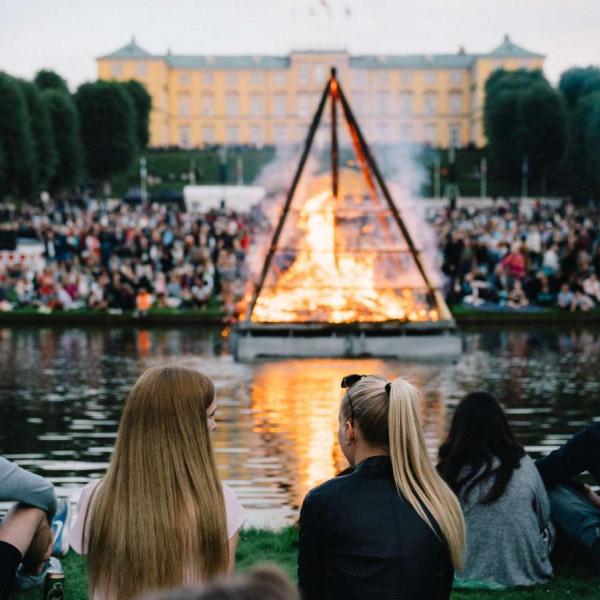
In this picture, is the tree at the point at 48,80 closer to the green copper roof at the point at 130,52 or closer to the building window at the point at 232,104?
the green copper roof at the point at 130,52

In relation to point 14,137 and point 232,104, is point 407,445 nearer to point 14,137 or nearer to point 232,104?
point 14,137

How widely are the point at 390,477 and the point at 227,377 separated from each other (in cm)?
1406

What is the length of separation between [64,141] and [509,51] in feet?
267

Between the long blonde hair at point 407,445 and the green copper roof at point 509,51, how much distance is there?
157 metres

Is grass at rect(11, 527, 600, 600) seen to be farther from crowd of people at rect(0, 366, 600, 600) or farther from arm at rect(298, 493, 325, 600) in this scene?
crowd of people at rect(0, 366, 600, 600)

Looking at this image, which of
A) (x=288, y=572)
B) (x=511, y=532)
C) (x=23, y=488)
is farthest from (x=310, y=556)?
(x=288, y=572)

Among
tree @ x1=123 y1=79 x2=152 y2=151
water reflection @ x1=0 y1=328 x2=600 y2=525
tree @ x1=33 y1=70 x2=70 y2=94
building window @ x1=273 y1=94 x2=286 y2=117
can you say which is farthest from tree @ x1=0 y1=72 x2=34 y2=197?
building window @ x1=273 y1=94 x2=286 y2=117

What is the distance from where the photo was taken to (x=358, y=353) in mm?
20578

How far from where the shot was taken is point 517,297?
28797 millimetres

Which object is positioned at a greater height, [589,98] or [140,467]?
[589,98]

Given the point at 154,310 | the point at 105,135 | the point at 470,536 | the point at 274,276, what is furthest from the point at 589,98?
the point at 470,536

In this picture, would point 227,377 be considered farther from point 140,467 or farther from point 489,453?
point 140,467

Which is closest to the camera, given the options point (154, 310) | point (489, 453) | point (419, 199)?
point (489, 453)

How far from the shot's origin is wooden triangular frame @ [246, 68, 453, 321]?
21453 mm
